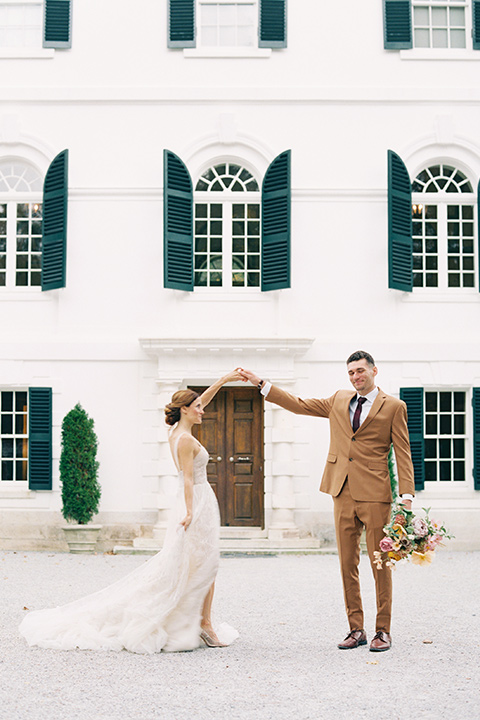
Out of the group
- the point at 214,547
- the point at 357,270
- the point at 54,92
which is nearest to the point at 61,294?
the point at 54,92

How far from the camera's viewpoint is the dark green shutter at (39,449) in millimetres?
13977

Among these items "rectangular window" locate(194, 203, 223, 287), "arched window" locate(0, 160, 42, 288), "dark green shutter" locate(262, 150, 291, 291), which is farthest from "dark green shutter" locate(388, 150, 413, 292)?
"arched window" locate(0, 160, 42, 288)

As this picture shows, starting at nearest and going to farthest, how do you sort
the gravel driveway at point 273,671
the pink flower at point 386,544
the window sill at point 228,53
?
the gravel driveway at point 273,671 → the pink flower at point 386,544 → the window sill at point 228,53

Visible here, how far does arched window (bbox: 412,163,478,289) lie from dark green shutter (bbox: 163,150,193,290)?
3.70 m

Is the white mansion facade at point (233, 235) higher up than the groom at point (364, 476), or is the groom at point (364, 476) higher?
the white mansion facade at point (233, 235)

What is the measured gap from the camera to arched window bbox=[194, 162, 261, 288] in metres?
14.4

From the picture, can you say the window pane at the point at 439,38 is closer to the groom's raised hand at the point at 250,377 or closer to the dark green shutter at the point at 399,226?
the dark green shutter at the point at 399,226

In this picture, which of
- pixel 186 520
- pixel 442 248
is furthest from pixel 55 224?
pixel 186 520

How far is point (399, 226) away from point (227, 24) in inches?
174

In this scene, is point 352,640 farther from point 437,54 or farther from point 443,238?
point 437,54

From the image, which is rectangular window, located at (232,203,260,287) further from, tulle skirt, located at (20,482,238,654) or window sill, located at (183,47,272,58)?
tulle skirt, located at (20,482,238,654)

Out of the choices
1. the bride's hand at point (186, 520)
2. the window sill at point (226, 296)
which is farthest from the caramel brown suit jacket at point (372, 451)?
the window sill at point (226, 296)

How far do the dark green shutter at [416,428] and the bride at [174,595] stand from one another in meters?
7.40

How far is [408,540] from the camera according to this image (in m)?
6.41
